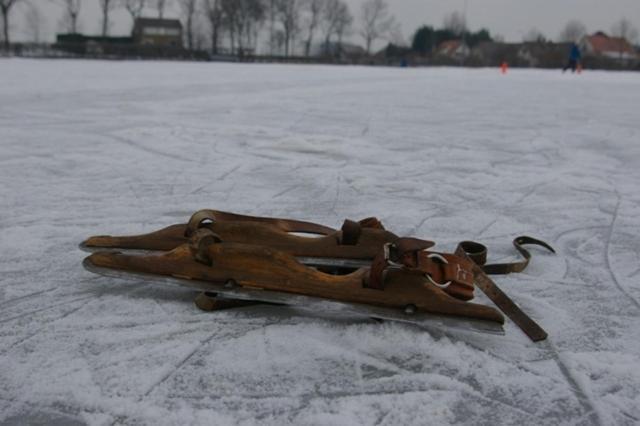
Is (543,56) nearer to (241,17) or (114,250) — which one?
(241,17)

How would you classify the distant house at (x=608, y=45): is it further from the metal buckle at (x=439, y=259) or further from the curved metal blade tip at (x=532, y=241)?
the metal buckle at (x=439, y=259)

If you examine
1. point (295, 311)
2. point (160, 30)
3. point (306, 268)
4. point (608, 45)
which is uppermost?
point (608, 45)

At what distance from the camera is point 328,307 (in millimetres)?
1810

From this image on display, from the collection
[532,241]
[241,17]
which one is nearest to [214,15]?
[241,17]

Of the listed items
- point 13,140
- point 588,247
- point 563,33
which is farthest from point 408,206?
point 563,33

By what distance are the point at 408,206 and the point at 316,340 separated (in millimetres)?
1790

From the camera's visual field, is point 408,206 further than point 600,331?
Yes

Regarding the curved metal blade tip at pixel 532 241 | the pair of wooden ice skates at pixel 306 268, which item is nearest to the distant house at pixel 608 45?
the curved metal blade tip at pixel 532 241

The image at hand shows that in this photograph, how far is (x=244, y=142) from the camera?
5.66 metres

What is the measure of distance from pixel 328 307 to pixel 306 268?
0.15 m

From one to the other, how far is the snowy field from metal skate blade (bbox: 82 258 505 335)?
7cm

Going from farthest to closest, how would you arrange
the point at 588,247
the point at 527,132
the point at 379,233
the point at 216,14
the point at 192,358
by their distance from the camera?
the point at 216,14 < the point at 527,132 < the point at 588,247 < the point at 379,233 < the point at 192,358

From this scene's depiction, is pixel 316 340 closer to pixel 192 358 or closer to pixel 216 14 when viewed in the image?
pixel 192 358

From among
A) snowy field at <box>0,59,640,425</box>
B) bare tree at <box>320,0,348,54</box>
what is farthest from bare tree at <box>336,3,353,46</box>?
snowy field at <box>0,59,640,425</box>
